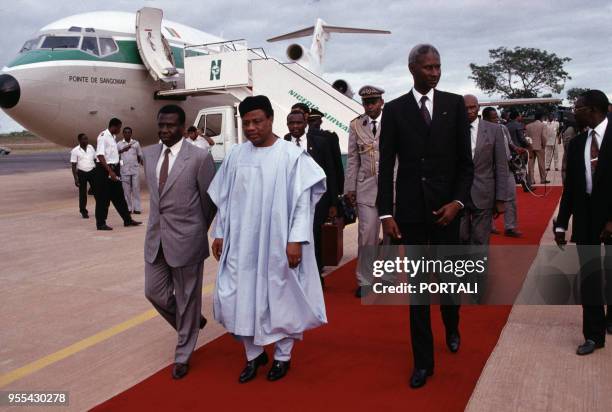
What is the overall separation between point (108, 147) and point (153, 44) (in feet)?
17.2

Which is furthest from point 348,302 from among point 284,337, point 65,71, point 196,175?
point 65,71

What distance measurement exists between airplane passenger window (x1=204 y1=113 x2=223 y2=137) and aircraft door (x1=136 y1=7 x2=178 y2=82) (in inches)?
69.9

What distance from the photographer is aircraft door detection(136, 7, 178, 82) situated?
47.8 ft

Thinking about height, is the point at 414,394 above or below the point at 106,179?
below

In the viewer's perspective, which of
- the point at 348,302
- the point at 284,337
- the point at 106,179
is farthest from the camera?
the point at 106,179

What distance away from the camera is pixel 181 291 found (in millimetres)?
3771

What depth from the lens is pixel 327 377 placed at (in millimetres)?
3545

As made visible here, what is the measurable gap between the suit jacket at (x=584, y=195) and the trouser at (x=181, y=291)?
254cm

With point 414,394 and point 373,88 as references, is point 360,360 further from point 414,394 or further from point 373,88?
point 373,88

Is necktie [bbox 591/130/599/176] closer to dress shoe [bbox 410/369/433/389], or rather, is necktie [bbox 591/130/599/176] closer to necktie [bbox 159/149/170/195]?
dress shoe [bbox 410/369/433/389]

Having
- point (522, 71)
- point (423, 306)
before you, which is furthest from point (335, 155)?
point (522, 71)

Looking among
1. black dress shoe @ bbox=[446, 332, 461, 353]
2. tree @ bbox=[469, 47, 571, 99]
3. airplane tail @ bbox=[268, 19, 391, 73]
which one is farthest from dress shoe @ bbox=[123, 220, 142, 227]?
tree @ bbox=[469, 47, 571, 99]

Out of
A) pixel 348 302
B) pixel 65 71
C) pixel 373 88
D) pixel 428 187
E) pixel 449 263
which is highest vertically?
pixel 65 71

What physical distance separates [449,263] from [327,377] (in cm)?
105
